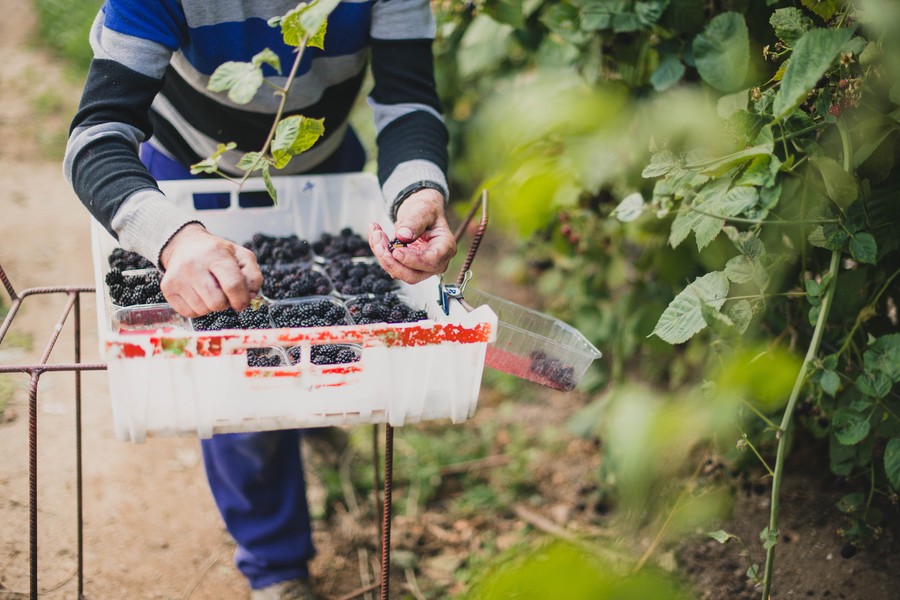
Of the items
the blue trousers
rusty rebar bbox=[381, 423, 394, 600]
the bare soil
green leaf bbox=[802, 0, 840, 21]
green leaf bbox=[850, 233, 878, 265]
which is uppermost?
green leaf bbox=[802, 0, 840, 21]

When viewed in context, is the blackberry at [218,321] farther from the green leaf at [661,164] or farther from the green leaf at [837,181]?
the green leaf at [837,181]

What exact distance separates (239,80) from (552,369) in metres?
0.65

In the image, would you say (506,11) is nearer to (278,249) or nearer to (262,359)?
(278,249)

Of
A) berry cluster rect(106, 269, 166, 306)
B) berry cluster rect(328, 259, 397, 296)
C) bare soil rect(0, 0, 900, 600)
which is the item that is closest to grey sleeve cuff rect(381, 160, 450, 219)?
berry cluster rect(328, 259, 397, 296)

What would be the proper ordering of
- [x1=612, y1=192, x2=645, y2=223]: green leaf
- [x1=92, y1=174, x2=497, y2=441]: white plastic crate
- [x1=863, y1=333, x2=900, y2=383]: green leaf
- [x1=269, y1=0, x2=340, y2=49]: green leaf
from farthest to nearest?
[x1=612, y1=192, x2=645, y2=223]: green leaf, [x1=863, y1=333, x2=900, y2=383]: green leaf, [x1=269, y1=0, x2=340, y2=49]: green leaf, [x1=92, y1=174, x2=497, y2=441]: white plastic crate

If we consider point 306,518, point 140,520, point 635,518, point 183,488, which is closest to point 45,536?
point 140,520

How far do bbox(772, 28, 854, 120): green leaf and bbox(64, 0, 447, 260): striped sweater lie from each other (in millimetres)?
605

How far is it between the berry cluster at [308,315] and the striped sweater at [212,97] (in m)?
0.21

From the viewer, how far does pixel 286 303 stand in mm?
1403

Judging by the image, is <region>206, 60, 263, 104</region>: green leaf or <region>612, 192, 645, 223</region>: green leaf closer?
<region>206, 60, 263, 104</region>: green leaf

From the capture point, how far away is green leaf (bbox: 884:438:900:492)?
1249mm

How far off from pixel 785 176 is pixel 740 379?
36 cm

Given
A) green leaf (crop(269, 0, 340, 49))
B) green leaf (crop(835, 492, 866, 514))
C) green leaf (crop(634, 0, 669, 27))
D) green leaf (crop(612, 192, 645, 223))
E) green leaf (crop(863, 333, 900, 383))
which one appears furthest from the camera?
green leaf (crop(634, 0, 669, 27))

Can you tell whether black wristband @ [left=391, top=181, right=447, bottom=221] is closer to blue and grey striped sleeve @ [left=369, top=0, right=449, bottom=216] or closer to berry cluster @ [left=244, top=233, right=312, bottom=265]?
blue and grey striped sleeve @ [left=369, top=0, right=449, bottom=216]
